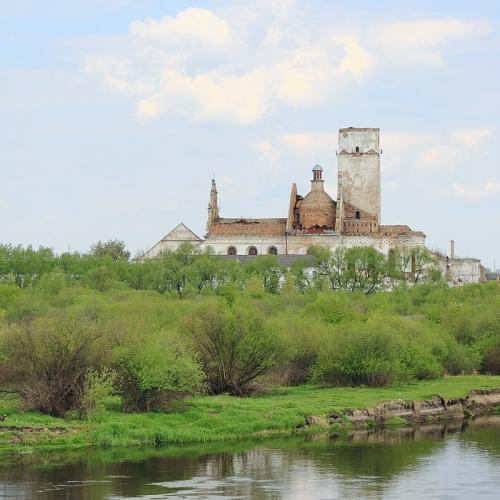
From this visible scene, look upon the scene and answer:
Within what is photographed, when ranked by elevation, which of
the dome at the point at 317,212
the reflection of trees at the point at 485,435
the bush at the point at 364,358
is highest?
the dome at the point at 317,212

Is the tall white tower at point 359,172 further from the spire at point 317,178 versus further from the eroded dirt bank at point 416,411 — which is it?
the eroded dirt bank at point 416,411

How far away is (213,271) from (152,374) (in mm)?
47955

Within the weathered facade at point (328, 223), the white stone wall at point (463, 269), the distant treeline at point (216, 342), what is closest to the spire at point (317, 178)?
the weathered facade at point (328, 223)

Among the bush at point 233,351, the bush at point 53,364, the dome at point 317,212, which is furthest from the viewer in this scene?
the dome at point 317,212

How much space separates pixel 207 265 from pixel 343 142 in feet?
105

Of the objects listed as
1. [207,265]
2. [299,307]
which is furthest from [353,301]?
[207,265]

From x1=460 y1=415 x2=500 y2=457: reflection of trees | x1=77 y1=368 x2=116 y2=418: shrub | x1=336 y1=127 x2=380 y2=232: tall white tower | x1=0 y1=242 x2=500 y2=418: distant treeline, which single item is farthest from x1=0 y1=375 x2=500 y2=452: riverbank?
x1=336 y1=127 x2=380 y2=232: tall white tower

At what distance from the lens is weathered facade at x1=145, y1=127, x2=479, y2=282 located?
110 metres

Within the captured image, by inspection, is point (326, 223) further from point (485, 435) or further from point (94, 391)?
point (94, 391)

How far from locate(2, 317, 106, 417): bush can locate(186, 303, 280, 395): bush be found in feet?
21.6

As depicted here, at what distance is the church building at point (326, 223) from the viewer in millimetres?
109562

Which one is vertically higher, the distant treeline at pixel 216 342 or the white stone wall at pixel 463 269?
the white stone wall at pixel 463 269

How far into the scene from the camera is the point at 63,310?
58.5 meters

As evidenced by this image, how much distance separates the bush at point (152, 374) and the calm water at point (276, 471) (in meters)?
2.59
